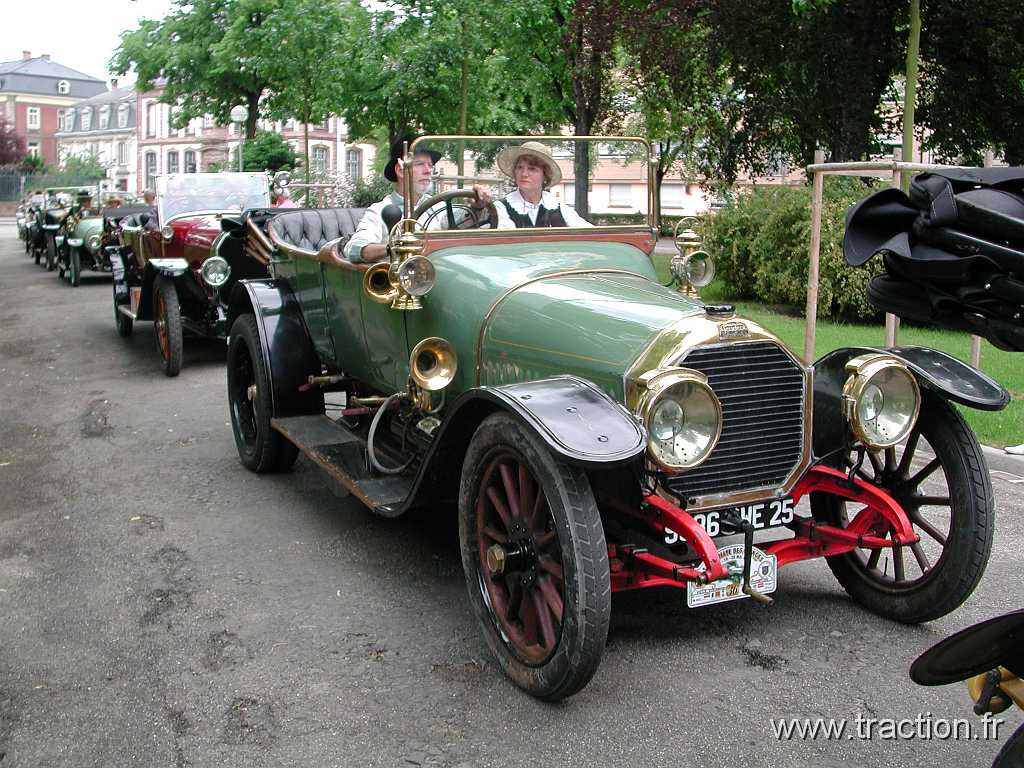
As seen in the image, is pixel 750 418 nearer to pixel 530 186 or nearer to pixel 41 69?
pixel 530 186

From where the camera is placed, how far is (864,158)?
14.7m

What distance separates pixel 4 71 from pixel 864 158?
97.7 meters

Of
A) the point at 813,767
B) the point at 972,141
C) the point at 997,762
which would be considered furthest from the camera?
the point at 972,141

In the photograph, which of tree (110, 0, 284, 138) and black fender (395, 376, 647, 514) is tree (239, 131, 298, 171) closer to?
tree (110, 0, 284, 138)

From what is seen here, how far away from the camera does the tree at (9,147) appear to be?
216 ft

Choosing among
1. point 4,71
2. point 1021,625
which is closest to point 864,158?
point 1021,625

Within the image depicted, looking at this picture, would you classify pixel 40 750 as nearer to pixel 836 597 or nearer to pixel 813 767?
pixel 813 767

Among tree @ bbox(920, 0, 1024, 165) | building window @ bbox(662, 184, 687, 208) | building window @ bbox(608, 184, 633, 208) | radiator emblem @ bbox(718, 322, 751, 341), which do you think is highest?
building window @ bbox(662, 184, 687, 208)

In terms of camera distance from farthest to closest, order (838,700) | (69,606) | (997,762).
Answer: (69,606) → (838,700) → (997,762)

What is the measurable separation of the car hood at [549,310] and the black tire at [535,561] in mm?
430

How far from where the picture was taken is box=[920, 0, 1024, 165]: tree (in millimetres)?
14305

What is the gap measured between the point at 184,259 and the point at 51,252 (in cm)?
1279

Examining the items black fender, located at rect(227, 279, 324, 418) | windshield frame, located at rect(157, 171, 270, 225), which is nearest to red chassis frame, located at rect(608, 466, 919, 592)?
black fender, located at rect(227, 279, 324, 418)

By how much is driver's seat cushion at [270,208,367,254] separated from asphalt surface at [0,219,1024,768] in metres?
2.62
